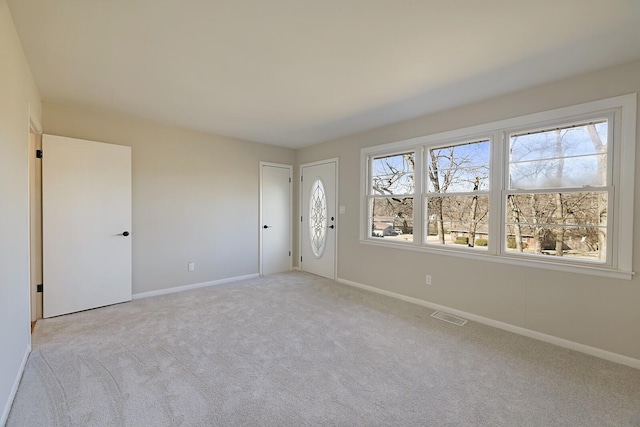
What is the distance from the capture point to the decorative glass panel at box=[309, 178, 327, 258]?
4.94 meters

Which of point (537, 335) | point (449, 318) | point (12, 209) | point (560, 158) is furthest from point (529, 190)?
point (12, 209)

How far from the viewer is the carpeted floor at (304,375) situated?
167cm

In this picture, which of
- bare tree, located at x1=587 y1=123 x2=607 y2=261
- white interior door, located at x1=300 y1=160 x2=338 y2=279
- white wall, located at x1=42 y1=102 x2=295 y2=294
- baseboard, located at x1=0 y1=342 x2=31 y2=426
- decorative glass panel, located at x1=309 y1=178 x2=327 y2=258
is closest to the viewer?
baseboard, located at x1=0 y1=342 x2=31 y2=426

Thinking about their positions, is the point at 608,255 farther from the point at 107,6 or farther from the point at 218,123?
the point at 218,123

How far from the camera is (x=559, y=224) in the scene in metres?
2.59

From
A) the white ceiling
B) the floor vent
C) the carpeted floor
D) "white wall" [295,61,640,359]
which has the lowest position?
the carpeted floor

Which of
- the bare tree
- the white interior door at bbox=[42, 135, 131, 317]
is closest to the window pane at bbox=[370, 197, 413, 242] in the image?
the bare tree

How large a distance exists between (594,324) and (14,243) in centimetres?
453

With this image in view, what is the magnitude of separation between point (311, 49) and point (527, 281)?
9.58 feet

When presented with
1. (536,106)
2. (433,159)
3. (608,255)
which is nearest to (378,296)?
(433,159)

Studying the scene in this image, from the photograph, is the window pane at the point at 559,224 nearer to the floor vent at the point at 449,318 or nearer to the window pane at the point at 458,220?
the window pane at the point at 458,220

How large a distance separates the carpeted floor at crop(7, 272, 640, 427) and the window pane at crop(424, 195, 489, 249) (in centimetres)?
95

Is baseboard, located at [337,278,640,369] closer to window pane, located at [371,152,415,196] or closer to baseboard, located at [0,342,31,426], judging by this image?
window pane, located at [371,152,415,196]

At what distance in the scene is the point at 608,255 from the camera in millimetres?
2338
